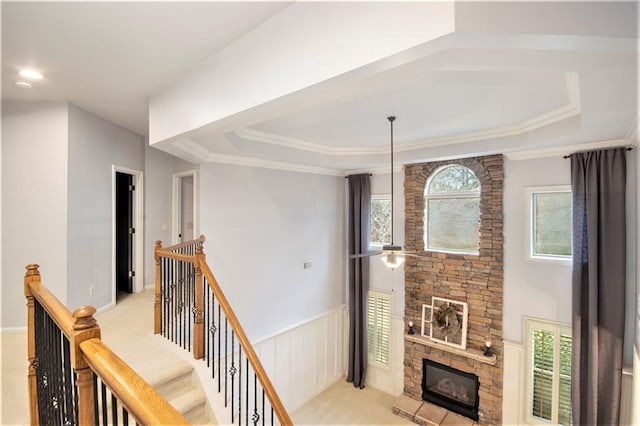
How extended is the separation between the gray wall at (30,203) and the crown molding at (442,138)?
2.15m

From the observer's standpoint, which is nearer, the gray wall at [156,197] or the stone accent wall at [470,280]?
the stone accent wall at [470,280]

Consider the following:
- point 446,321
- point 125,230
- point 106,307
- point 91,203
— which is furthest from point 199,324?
point 446,321

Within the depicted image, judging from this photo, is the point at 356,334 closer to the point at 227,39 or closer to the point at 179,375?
the point at 179,375

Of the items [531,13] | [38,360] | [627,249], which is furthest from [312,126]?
[627,249]

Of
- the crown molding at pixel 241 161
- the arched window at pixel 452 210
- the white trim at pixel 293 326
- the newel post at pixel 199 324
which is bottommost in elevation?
the white trim at pixel 293 326

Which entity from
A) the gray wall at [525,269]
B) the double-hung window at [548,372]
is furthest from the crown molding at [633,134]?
the double-hung window at [548,372]

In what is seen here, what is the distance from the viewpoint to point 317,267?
6.00m

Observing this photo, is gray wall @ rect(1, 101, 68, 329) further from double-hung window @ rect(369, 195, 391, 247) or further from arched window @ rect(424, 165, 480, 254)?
arched window @ rect(424, 165, 480, 254)

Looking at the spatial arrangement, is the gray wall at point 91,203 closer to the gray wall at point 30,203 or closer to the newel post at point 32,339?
the gray wall at point 30,203

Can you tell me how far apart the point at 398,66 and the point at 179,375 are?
3166 mm

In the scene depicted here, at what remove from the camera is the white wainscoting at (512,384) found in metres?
4.45

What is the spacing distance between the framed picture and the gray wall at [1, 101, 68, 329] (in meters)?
5.32

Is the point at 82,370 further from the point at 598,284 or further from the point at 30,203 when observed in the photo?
the point at 598,284

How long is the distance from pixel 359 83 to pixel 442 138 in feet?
10.8
